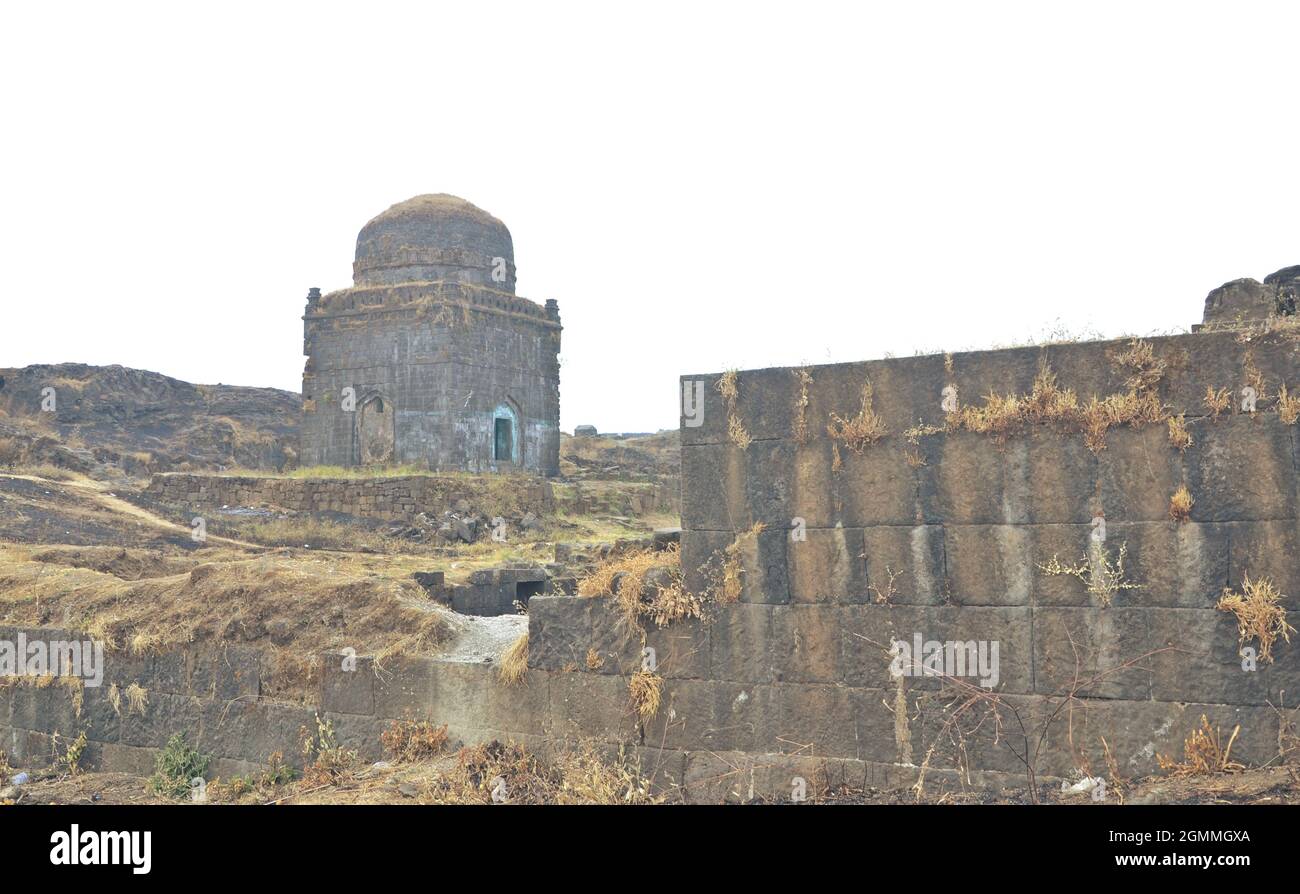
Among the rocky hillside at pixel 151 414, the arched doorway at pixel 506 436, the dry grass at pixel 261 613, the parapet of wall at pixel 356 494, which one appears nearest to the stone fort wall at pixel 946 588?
the dry grass at pixel 261 613

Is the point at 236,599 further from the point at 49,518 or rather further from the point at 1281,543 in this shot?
the point at 49,518

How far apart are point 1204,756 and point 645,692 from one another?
3.08 metres

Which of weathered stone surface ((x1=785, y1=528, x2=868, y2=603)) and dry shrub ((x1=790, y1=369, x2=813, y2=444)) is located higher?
dry shrub ((x1=790, y1=369, x2=813, y2=444))

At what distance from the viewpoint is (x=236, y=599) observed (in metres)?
8.41

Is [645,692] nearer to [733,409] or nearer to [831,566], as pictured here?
[831,566]

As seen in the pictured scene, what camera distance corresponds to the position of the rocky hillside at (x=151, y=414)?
40156 mm

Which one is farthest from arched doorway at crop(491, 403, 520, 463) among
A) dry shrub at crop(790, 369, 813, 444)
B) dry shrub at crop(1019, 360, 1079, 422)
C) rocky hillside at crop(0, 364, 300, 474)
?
dry shrub at crop(1019, 360, 1079, 422)

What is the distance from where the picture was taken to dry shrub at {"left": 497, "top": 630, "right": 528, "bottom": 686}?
680 cm

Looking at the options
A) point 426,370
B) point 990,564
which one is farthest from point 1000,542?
point 426,370

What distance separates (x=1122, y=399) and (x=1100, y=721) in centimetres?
170

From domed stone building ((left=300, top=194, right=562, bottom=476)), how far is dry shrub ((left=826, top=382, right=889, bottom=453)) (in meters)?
22.3

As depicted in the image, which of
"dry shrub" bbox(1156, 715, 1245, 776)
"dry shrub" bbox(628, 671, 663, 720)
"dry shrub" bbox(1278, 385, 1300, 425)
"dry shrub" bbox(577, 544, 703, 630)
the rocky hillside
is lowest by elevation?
"dry shrub" bbox(1156, 715, 1245, 776)

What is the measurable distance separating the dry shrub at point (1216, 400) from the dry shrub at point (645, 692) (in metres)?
3.46

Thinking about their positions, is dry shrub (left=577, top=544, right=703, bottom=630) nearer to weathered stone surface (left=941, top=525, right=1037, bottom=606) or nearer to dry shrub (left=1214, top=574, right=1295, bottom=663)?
weathered stone surface (left=941, top=525, right=1037, bottom=606)
